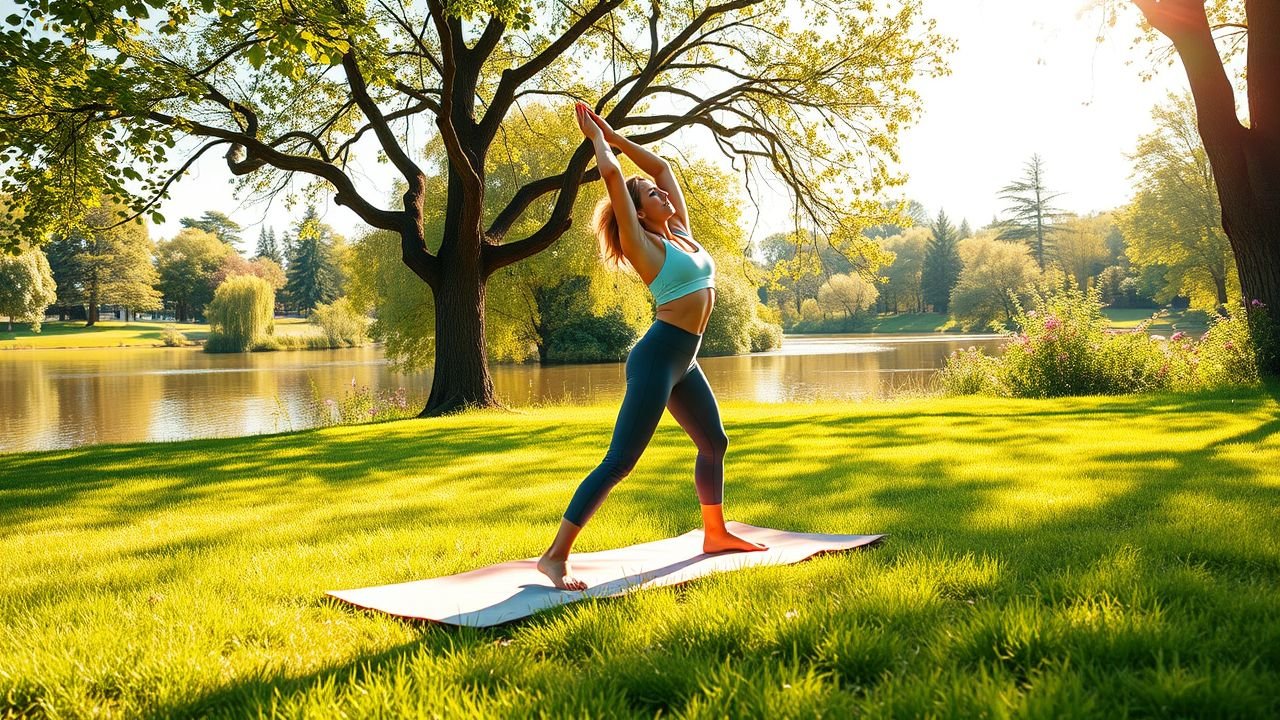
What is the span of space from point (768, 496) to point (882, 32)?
38.9 feet

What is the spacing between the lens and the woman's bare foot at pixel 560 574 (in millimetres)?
3502

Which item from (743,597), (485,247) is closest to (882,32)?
(485,247)

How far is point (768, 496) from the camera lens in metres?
5.73

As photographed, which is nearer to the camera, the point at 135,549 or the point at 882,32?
the point at 135,549

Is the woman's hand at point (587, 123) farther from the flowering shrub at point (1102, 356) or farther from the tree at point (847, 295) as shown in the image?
the tree at point (847, 295)

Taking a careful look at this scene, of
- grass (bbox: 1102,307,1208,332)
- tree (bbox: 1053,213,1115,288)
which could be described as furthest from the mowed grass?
tree (bbox: 1053,213,1115,288)

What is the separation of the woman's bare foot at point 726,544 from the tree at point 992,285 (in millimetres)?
64360

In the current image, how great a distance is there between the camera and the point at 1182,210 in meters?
40.9

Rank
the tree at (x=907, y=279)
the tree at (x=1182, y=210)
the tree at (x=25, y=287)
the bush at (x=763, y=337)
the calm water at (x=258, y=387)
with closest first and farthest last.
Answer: the calm water at (x=258, y=387) < the tree at (x=1182, y=210) < the bush at (x=763, y=337) < the tree at (x=25, y=287) < the tree at (x=907, y=279)

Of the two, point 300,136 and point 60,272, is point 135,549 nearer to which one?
point 300,136

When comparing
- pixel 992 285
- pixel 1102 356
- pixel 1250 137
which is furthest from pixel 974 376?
pixel 992 285

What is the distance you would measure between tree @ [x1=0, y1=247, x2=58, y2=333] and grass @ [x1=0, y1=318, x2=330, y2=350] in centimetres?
223

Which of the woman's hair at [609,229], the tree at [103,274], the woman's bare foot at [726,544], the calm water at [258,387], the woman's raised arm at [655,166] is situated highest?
the tree at [103,274]

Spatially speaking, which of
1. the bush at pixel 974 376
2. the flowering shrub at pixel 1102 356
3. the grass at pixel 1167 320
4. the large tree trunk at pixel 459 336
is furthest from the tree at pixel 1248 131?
the grass at pixel 1167 320
